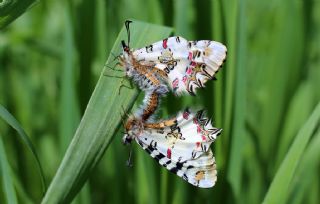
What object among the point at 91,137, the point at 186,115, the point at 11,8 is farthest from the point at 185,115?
the point at 11,8

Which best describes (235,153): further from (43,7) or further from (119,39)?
(43,7)

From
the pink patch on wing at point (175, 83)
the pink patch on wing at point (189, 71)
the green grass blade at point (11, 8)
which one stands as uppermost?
the green grass blade at point (11, 8)

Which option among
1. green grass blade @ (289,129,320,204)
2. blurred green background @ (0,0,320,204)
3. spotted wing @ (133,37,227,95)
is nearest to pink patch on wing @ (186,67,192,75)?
spotted wing @ (133,37,227,95)

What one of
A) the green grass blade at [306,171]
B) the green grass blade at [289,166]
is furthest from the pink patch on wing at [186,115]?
the green grass blade at [306,171]

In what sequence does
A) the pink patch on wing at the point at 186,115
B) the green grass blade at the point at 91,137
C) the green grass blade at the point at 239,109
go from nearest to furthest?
the green grass blade at the point at 91,137 → the pink patch on wing at the point at 186,115 → the green grass blade at the point at 239,109

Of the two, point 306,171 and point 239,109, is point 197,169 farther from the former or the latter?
point 306,171

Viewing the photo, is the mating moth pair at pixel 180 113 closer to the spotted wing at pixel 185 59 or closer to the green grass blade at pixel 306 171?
the spotted wing at pixel 185 59

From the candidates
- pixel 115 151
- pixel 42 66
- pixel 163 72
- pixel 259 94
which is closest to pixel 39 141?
pixel 42 66
